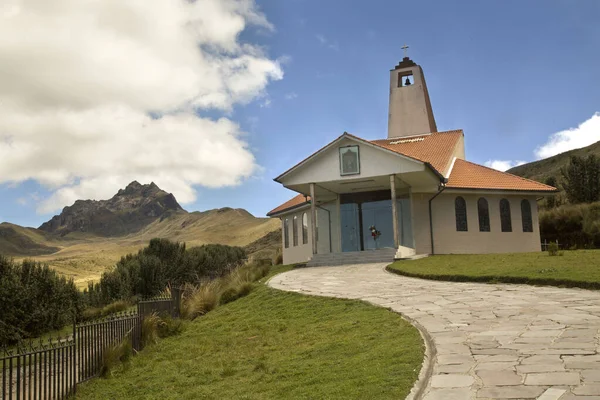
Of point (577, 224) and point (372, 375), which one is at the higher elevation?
point (577, 224)

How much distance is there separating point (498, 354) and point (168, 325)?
865cm

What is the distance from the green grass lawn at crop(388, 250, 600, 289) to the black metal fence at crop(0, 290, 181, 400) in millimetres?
8545

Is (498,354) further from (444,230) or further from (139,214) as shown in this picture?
(139,214)

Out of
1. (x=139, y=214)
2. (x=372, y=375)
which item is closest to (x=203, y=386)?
(x=372, y=375)

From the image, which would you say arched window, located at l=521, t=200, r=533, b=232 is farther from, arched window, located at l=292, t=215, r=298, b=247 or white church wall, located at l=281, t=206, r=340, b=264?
arched window, located at l=292, t=215, r=298, b=247

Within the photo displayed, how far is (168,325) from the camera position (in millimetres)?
13367

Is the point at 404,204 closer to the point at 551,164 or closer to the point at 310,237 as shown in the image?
the point at 310,237

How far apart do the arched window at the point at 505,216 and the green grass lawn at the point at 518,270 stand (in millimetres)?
7682

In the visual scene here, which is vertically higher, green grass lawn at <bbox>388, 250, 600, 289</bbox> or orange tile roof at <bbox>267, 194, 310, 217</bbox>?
orange tile roof at <bbox>267, 194, 310, 217</bbox>

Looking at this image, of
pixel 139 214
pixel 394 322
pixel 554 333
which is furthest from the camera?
pixel 139 214

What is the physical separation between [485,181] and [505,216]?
6.29 feet

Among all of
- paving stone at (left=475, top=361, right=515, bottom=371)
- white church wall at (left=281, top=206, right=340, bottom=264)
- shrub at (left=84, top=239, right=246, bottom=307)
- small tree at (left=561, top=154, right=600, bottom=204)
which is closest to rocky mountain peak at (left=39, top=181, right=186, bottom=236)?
shrub at (left=84, top=239, right=246, bottom=307)

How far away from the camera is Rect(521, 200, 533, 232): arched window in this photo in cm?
2709

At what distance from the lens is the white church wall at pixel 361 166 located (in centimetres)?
2320
